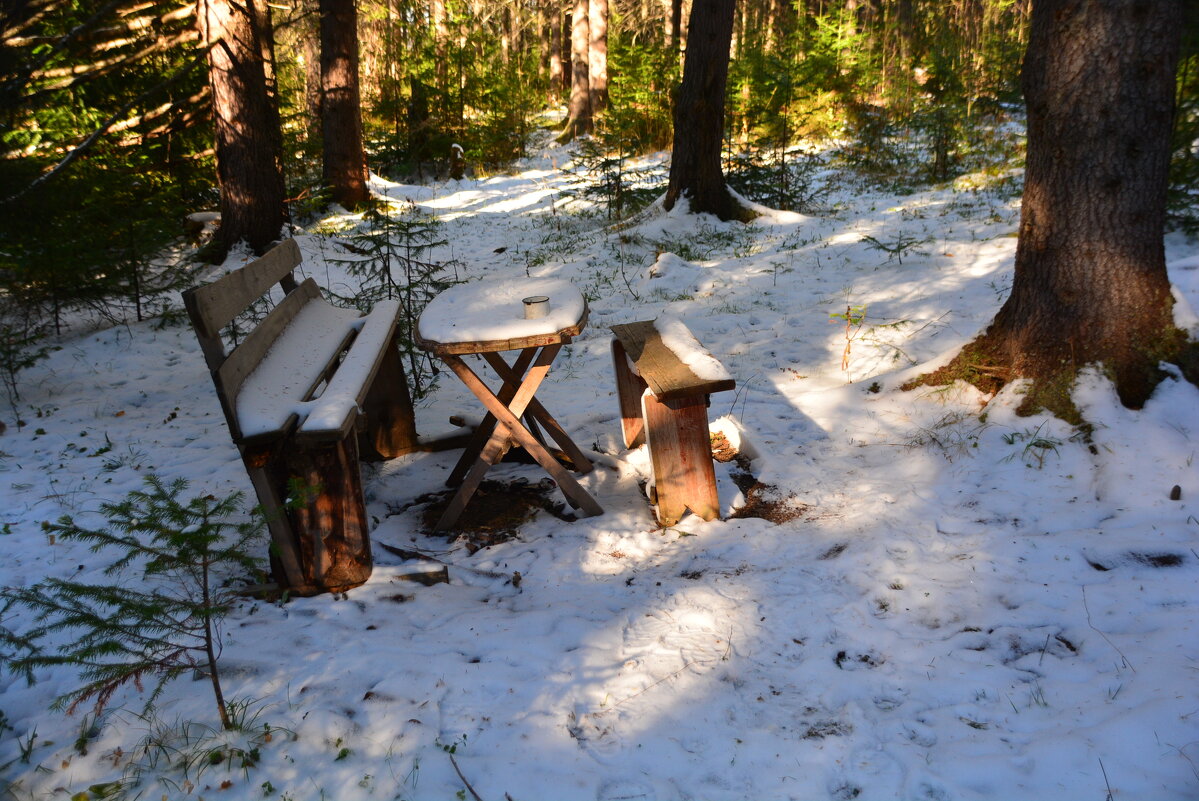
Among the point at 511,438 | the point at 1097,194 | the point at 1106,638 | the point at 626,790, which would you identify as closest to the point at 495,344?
the point at 511,438

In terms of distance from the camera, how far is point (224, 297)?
3.21 metres

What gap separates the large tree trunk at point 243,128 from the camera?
26.0ft

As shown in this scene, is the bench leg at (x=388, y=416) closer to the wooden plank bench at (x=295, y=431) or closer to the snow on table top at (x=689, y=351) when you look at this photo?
the wooden plank bench at (x=295, y=431)

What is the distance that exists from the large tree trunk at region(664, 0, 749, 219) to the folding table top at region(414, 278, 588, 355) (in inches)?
237

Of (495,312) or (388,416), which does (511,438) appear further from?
(388,416)

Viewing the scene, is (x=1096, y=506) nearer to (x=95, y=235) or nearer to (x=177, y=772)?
(x=177, y=772)

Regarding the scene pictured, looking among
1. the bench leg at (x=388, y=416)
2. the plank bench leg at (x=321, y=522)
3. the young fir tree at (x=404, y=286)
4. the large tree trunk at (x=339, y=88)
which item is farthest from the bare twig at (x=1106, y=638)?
the large tree trunk at (x=339, y=88)

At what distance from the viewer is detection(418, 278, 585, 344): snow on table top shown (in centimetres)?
347

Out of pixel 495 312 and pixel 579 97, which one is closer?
pixel 495 312

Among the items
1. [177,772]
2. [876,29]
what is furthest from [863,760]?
[876,29]

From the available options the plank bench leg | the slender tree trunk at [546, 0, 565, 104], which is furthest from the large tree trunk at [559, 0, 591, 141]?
the plank bench leg

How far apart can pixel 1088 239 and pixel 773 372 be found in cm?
223

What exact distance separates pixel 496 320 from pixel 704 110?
6881 millimetres

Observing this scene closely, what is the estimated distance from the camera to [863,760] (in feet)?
7.14
